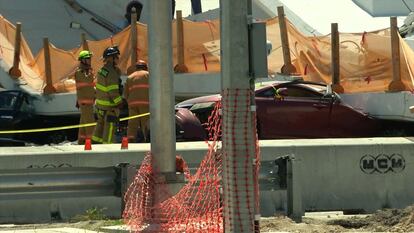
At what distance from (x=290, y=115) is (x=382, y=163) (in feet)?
16.7

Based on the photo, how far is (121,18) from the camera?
31.1 m

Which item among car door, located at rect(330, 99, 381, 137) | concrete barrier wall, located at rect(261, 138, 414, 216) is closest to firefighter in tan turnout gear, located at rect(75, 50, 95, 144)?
car door, located at rect(330, 99, 381, 137)

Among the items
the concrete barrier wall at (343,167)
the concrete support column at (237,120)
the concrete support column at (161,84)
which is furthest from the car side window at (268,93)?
the concrete support column at (237,120)

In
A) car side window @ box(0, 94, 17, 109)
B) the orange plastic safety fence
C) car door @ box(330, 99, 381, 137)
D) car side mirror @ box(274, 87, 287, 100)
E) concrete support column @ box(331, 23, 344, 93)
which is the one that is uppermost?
concrete support column @ box(331, 23, 344, 93)

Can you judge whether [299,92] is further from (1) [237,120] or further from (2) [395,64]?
(1) [237,120]

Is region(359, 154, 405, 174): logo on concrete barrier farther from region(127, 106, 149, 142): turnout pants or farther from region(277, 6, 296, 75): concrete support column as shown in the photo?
region(277, 6, 296, 75): concrete support column

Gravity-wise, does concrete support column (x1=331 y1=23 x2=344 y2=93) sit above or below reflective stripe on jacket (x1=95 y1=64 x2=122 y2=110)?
above

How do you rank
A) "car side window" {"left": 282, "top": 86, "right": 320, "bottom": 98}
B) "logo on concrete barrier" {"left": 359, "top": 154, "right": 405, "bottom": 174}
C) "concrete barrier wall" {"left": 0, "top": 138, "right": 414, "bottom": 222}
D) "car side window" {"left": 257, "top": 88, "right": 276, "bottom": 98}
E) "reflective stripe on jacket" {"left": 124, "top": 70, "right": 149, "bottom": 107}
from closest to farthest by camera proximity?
"concrete barrier wall" {"left": 0, "top": 138, "right": 414, "bottom": 222} < "logo on concrete barrier" {"left": 359, "top": 154, "right": 405, "bottom": 174} < "reflective stripe on jacket" {"left": 124, "top": 70, "right": 149, "bottom": 107} < "car side window" {"left": 257, "top": 88, "right": 276, "bottom": 98} < "car side window" {"left": 282, "top": 86, "right": 320, "bottom": 98}

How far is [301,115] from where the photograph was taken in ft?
49.0

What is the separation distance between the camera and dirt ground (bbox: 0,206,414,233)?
8.34 m

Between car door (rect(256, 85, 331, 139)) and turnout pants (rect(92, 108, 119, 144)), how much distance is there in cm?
267

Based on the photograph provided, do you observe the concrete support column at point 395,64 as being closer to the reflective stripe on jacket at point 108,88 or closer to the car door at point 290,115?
the car door at point 290,115

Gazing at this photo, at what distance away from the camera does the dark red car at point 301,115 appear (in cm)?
1484

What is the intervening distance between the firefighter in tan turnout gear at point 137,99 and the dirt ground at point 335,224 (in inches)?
212
